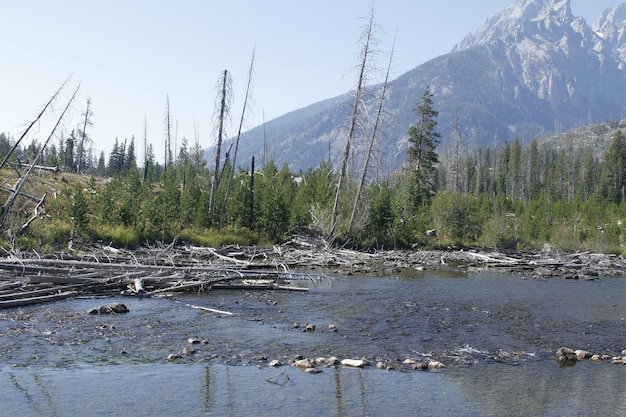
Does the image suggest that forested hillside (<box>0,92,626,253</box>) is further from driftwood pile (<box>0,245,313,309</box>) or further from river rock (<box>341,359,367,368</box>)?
river rock (<box>341,359,367,368</box>)

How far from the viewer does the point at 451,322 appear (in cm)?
1631

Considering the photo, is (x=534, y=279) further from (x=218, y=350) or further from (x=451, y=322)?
(x=218, y=350)

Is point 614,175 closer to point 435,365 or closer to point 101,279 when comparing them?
point 101,279

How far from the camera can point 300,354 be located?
1202 cm

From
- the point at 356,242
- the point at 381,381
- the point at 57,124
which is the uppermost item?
the point at 57,124

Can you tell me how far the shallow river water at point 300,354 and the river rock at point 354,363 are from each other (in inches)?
8.8

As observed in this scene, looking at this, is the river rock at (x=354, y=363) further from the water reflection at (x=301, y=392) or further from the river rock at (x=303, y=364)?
the river rock at (x=303, y=364)

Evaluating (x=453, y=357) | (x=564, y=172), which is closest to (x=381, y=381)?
(x=453, y=357)

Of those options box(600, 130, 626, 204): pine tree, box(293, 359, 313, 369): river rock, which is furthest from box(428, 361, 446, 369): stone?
box(600, 130, 626, 204): pine tree

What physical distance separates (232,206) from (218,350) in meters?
29.7

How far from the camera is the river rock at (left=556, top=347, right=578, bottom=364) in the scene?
1241 centimetres

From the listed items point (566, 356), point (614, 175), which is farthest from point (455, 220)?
point (614, 175)

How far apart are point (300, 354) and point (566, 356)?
6125 mm

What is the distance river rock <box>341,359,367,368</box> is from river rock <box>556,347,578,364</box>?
4.63m
